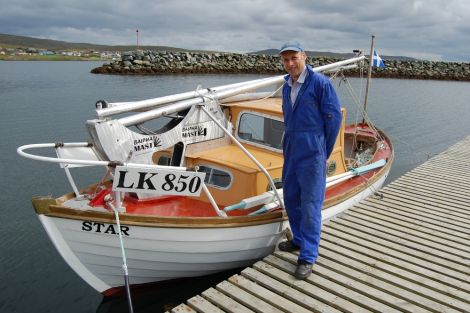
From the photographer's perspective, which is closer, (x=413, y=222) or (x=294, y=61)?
(x=294, y=61)

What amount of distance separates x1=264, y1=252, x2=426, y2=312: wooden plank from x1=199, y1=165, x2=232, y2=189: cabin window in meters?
1.42

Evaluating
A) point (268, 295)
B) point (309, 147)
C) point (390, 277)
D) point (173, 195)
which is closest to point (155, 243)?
point (173, 195)

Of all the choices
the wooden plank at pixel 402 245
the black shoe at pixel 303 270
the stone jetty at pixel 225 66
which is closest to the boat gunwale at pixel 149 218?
the black shoe at pixel 303 270

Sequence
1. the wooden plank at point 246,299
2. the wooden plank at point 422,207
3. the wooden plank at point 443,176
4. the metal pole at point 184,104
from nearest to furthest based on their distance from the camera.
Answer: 1. the wooden plank at point 246,299
2. the metal pole at point 184,104
3. the wooden plank at point 422,207
4. the wooden plank at point 443,176

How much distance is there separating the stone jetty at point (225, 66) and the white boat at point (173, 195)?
4488 centimetres

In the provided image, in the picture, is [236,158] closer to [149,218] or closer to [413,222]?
[149,218]

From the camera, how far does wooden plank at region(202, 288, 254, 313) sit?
467 cm

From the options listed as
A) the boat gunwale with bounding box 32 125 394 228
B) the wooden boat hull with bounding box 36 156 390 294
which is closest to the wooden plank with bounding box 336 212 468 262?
the wooden boat hull with bounding box 36 156 390 294

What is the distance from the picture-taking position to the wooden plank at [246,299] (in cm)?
466

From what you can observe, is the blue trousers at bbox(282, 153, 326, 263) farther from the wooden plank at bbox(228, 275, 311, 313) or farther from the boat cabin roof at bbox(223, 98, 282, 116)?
the boat cabin roof at bbox(223, 98, 282, 116)

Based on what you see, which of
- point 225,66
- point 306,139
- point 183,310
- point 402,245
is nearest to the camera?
point 183,310

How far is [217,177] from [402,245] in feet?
9.91

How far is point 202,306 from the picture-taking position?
475cm

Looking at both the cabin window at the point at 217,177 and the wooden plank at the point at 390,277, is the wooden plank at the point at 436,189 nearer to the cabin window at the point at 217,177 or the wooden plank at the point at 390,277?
the wooden plank at the point at 390,277
